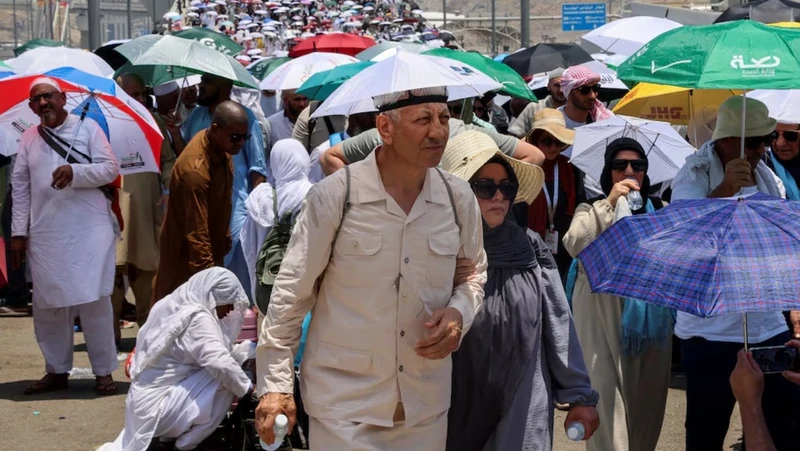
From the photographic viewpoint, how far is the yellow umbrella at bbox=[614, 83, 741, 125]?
8586 mm

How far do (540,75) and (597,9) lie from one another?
4428 cm

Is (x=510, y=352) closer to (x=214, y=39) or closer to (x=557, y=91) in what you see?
(x=557, y=91)

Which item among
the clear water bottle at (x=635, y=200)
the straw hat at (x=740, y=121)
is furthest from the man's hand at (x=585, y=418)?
the straw hat at (x=740, y=121)

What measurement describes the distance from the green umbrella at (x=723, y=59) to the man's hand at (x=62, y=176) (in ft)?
11.9

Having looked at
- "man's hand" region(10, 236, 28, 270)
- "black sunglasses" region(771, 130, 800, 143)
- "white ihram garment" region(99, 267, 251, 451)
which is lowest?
"white ihram garment" region(99, 267, 251, 451)

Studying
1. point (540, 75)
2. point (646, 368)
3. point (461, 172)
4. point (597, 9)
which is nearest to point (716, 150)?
point (646, 368)

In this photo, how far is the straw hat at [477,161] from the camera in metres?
5.00

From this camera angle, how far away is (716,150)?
21.5 ft

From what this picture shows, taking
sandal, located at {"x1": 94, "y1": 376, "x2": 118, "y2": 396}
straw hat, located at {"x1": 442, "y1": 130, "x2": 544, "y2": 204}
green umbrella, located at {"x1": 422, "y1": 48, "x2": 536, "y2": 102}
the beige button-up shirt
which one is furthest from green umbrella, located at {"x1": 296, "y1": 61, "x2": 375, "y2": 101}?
the beige button-up shirt

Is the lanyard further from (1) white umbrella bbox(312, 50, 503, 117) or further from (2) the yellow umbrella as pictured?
(1) white umbrella bbox(312, 50, 503, 117)

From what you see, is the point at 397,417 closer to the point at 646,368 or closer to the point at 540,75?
the point at 646,368

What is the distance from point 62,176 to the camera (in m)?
8.70

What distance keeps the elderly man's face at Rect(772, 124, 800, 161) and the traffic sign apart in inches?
2018

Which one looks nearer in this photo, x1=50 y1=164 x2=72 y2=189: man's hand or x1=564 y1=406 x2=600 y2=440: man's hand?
x1=564 y1=406 x2=600 y2=440: man's hand
